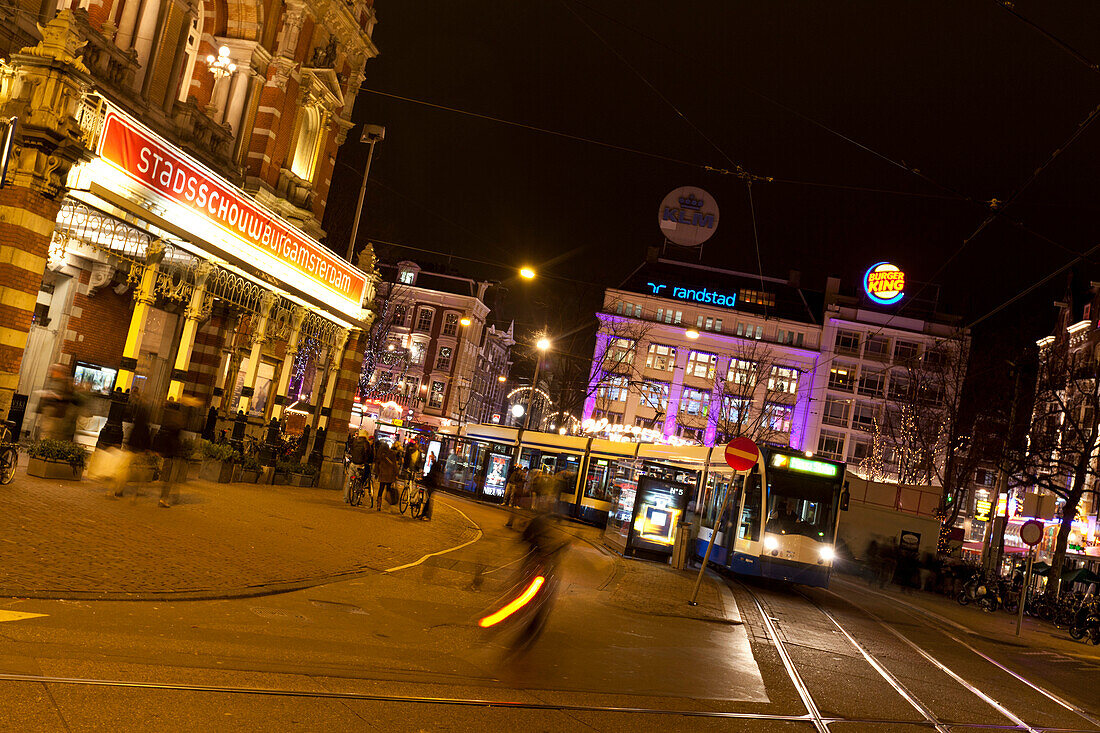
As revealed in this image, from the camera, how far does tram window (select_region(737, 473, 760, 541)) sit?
2116 centimetres

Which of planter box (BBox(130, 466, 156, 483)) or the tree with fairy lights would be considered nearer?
planter box (BBox(130, 466, 156, 483))

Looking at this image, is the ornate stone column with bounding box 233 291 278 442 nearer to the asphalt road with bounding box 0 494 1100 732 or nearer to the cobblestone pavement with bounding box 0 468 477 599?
the cobblestone pavement with bounding box 0 468 477 599

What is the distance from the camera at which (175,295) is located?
19.4m

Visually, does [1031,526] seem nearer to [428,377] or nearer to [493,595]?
[493,595]

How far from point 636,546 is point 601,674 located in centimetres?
1555

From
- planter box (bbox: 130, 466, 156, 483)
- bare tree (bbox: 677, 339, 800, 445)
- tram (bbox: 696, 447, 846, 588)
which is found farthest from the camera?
bare tree (bbox: 677, 339, 800, 445)

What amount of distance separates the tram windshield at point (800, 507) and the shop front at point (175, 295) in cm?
1175

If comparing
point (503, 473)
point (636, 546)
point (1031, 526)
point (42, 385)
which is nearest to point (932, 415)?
point (503, 473)

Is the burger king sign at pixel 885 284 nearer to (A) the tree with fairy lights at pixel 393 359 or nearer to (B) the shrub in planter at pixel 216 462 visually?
(A) the tree with fairy lights at pixel 393 359

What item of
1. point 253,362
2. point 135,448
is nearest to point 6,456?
point 135,448

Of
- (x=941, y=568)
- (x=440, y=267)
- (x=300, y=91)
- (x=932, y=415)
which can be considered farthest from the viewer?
(x=440, y=267)

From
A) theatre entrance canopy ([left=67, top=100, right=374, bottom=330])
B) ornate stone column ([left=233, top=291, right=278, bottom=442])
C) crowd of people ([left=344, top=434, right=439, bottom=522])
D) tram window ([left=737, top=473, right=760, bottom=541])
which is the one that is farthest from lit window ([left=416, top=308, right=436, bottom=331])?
tram window ([left=737, top=473, right=760, bottom=541])

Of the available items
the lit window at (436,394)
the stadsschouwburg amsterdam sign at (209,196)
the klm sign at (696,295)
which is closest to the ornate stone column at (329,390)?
the stadsschouwburg amsterdam sign at (209,196)

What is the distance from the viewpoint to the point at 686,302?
7912 centimetres
